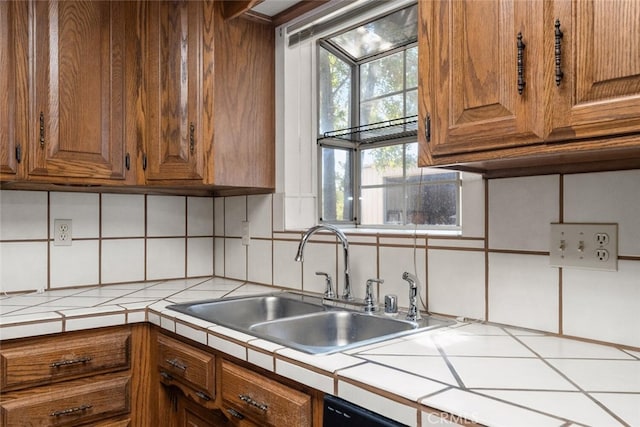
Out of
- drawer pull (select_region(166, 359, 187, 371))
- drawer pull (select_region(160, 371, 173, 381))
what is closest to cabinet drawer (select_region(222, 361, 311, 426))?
drawer pull (select_region(166, 359, 187, 371))

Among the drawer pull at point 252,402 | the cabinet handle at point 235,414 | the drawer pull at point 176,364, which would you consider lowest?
the cabinet handle at point 235,414

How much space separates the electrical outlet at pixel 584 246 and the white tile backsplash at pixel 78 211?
5.74 feet

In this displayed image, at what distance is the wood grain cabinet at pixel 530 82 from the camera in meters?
0.78

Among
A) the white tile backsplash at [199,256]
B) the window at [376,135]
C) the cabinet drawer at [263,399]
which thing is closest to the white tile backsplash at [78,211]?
the white tile backsplash at [199,256]

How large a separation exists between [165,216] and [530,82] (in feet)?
5.76

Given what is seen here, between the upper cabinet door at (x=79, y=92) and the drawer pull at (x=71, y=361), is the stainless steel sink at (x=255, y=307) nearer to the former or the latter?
the drawer pull at (x=71, y=361)

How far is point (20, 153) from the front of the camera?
5.31ft

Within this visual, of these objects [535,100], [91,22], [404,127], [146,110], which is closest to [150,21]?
[91,22]

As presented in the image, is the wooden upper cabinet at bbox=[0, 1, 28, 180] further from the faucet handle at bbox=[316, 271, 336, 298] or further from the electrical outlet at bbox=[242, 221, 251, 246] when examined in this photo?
the faucet handle at bbox=[316, 271, 336, 298]

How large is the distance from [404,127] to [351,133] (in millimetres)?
231

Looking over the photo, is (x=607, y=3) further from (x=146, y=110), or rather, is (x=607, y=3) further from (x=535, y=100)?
(x=146, y=110)

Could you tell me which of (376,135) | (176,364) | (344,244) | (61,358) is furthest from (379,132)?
(61,358)

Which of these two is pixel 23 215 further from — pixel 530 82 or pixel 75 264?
pixel 530 82

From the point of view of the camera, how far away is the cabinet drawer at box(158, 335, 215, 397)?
1.30m
